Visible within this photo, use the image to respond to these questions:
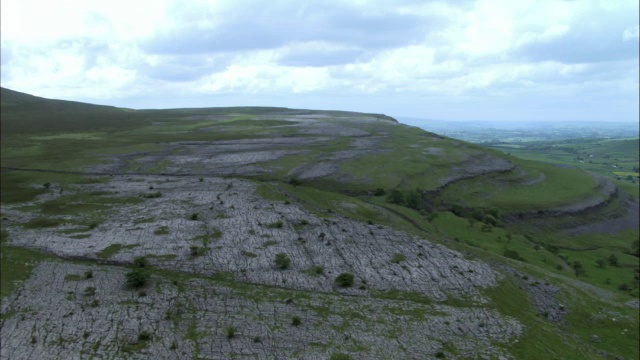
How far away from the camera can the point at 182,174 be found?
12069 centimetres

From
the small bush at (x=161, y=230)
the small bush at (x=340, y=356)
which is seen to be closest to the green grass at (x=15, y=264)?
the small bush at (x=161, y=230)

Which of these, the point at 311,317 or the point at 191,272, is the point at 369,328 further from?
the point at 191,272

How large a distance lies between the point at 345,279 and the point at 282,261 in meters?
9.86

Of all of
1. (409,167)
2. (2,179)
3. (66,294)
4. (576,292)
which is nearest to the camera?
(66,294)

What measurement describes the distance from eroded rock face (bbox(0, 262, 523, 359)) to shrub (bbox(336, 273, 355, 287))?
11.3 ft

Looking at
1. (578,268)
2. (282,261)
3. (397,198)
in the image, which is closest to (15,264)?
(282,261)

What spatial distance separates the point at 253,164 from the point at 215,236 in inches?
2416

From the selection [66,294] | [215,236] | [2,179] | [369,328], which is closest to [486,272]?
[369,328]

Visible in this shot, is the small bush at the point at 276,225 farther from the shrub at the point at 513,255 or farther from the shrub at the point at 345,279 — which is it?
the shrub at the point at 513,255

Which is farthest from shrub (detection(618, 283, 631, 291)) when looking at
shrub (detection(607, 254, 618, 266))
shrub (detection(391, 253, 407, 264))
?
shrub (detection(391, 253, 407, 264))

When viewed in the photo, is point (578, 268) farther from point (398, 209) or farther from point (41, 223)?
point (41, 223)

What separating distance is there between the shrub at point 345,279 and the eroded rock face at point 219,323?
11.3 feet

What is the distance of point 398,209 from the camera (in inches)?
3944

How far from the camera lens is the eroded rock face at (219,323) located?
43.9 meters
